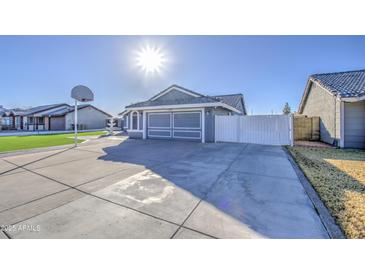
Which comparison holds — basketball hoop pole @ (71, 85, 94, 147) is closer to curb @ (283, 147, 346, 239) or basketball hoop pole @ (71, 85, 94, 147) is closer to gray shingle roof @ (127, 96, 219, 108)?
gray shingle roof @ (127, 96, 219, 108)

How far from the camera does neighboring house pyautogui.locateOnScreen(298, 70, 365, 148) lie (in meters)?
9.36

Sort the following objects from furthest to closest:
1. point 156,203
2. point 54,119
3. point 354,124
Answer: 1. point 54,119
2. point 354,124
3. point 156,203

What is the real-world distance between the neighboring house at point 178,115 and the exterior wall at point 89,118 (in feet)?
63.5

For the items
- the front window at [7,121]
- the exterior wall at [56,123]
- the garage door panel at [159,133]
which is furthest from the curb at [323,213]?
the front window at [7,121]

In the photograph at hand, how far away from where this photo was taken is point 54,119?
2966 centimetres

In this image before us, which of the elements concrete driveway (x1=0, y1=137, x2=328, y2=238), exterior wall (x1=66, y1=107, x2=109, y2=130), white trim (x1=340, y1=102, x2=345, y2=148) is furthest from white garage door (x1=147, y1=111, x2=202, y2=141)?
exterior wall (x1=66, y1=107, x2=109, y2=130)

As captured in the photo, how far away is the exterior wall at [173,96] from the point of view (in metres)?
13.5

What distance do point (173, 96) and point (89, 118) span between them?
24053 millimetres

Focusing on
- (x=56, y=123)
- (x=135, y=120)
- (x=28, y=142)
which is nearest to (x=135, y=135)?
(x=135, y=120)

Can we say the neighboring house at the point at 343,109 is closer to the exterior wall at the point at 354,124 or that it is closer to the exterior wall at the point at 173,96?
the exterior wall at the point at 354,124

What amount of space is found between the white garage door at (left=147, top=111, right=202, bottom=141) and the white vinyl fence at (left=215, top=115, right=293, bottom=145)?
58.6 inches

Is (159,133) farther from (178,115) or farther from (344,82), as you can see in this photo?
(344,82)

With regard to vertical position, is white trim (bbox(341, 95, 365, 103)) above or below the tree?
below

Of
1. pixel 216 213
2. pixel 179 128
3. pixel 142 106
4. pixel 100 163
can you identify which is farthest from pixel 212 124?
pixel 216 213
